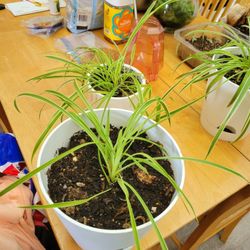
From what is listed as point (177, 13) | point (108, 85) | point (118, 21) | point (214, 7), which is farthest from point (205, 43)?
point (214, 7)

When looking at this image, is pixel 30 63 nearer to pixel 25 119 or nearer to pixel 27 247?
pixel 25 119

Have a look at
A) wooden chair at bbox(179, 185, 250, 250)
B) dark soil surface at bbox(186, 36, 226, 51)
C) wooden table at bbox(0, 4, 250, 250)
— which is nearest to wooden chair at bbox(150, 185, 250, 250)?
wooden chair at bbox(179, 185, 250, 250)

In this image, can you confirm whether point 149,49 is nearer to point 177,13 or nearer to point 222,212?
point 177,13

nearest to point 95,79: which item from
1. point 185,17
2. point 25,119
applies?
point 25,119

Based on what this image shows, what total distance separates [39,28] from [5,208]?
0.58 meters

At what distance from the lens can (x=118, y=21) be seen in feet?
2.63

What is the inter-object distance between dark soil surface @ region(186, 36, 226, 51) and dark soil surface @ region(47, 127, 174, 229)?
0.51 m

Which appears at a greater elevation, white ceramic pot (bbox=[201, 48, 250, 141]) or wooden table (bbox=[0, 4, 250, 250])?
white ceramic pot (bbox=[201, 48, 250, 141])

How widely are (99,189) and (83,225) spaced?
0.07 metres

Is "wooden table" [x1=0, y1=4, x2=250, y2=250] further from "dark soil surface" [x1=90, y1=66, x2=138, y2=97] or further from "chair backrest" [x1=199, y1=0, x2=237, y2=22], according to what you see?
"chair backrest" [x1=199, y1=0, x2=237, y2=22]

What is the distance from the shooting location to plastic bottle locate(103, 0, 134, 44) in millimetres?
764

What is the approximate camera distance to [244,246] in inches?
47.1

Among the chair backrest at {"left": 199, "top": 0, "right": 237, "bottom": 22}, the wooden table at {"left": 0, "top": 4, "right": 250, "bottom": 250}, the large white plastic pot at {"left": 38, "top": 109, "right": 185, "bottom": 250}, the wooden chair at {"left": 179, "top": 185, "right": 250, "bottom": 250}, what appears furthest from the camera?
the chair backrest at {"left": 199, "top": 0, "right": 237, "bottom": 22}

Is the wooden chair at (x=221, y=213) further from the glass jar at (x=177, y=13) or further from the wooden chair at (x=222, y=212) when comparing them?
the glass jar at (x=177, y=13)
